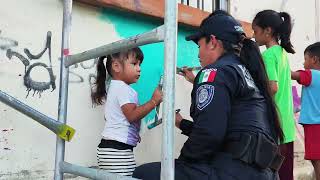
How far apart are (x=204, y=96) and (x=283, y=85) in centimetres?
152

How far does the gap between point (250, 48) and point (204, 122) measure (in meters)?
0.52

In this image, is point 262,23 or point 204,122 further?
point 262,23

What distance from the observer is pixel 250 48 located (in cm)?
218

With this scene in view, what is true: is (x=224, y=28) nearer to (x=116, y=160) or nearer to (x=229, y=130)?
(x=229, y=130)

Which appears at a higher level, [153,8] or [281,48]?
[153,8]

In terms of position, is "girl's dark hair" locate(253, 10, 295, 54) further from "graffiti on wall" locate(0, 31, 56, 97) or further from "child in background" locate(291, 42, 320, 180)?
"graffiti on wall" locate(0, 31, 56, 97)

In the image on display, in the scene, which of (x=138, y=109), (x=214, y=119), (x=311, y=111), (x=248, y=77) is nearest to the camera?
(x=214, y=119)

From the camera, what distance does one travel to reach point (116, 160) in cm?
248

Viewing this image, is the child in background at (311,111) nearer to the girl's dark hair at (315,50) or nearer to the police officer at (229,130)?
the girl's dark hair at (315,50)

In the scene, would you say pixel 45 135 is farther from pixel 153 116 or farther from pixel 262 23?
pixel 262 23

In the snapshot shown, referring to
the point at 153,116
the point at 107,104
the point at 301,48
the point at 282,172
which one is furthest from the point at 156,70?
the point at 301,48

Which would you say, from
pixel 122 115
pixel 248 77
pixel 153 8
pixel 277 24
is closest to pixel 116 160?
pixel 122 115

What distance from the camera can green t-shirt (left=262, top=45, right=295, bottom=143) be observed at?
10.3 ft

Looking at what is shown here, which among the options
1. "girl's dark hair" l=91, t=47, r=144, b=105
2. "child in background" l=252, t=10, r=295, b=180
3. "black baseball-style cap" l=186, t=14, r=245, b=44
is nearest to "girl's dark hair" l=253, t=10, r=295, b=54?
"child in background" l=252, t=10, r=295, b=180
